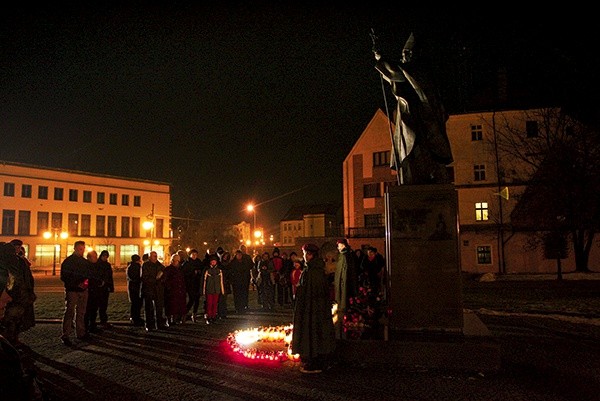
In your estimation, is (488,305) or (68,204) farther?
(68,204)

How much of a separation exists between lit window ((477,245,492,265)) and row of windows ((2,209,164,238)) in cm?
3276

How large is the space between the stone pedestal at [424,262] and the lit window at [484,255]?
33526 mm

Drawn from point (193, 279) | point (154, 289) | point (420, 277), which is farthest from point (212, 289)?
point (420, 277)

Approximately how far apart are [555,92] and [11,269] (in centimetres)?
1820

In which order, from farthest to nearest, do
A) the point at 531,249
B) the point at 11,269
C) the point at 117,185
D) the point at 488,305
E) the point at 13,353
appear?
the point at 117,185, the point at 531,249, the point at 488,305, the point at 11,269, the point at 13,353

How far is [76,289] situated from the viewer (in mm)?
10086

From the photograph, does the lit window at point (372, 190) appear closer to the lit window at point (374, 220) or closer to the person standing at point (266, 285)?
the lit window at point (374, 220)

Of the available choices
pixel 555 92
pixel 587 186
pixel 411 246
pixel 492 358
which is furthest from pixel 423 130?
pixel 587 186

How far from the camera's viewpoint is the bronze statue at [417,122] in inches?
321

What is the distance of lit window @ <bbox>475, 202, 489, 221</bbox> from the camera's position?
4016 cm

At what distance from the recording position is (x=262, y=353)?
828cm

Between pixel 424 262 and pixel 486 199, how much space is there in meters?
35.3

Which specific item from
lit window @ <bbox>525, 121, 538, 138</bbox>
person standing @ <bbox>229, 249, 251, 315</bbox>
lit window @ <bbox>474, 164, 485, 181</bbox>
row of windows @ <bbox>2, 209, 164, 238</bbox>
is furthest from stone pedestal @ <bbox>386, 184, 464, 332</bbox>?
row of windows @ <bbox>2, 209, 164, 238</bbox>

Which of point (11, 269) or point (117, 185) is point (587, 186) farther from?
point (117, 185)
